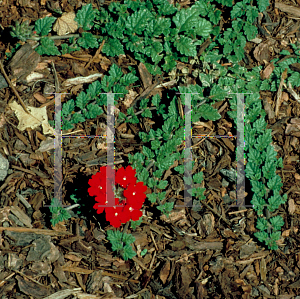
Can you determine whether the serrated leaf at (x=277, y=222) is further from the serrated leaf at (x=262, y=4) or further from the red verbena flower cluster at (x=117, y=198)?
the serrated leaf at (x=262, y=4)

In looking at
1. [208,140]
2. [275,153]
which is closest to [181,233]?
[208,140]

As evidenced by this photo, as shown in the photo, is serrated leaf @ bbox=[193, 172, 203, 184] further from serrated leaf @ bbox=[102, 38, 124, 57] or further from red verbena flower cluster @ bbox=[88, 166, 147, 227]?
serrated leaf @ bbox=[102, 38, 124, 57]

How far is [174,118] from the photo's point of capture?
9.75ft

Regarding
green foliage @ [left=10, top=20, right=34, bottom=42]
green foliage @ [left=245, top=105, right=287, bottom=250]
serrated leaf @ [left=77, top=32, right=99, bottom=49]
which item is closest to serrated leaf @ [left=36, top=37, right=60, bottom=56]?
green foliage @ [left=10, top=20, right=34, bottom=42]

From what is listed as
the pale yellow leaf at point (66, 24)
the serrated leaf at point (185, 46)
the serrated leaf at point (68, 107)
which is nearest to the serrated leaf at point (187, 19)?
the serrated leaf at point (185, 46)

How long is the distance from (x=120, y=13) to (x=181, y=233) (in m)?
2.15

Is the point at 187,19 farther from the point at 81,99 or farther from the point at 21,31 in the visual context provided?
the point at 21,31

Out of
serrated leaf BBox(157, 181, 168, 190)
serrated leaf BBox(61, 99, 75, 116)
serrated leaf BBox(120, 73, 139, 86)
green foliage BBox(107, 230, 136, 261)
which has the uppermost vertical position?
serrated leaf BBox(120, 73, 139, 86)

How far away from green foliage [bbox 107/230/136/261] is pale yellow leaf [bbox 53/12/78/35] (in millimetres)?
1931

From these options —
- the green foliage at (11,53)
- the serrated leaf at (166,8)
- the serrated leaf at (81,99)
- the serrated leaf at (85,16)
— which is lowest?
the serrated leaf at (81,99)

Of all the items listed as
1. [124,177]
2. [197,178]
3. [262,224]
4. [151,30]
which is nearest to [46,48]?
[151,30]

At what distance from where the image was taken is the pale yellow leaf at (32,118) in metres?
3.04

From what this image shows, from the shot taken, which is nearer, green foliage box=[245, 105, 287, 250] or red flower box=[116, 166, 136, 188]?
red flower box=[116, 166, 136, 188]

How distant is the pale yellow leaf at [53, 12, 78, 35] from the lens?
3.14 meters
